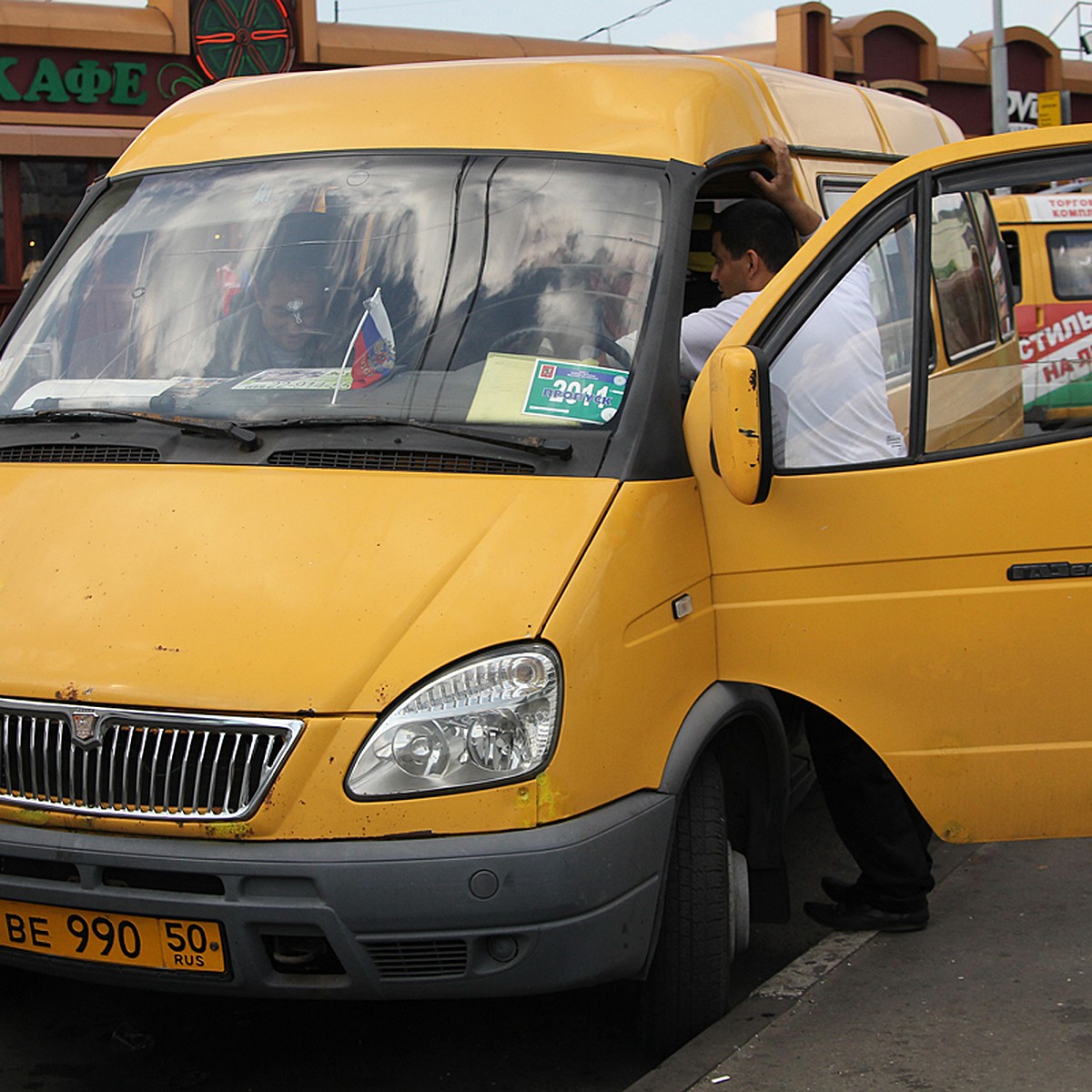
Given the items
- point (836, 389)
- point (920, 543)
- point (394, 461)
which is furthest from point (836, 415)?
point (394, 461)

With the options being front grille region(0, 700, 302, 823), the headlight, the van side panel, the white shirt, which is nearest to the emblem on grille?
front grille region(0, 700, 302, 823)

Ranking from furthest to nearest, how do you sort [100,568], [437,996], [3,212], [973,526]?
[3,212], [973,526], [100,568], [437,996]

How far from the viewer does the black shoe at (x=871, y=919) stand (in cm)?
435

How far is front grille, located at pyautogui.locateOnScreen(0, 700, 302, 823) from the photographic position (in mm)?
3127

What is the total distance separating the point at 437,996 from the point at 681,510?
1.20m

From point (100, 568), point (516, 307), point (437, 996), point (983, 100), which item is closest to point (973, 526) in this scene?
point (516, 307)

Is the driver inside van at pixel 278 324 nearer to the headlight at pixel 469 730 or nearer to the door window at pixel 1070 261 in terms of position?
the headlight at pixel 469 730

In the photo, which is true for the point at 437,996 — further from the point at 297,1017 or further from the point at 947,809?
the point at 947,809

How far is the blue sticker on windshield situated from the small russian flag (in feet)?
1.23

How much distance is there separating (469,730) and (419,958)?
1.50 feet

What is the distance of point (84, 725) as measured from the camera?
320 centimetres

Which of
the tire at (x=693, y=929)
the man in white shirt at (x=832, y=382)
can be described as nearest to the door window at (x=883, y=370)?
the man in white shirt at (x=832, y=382)

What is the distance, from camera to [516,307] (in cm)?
396

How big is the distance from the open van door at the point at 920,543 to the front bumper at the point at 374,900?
2.46ft
